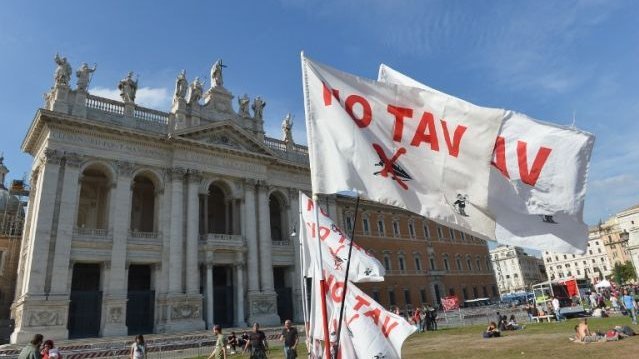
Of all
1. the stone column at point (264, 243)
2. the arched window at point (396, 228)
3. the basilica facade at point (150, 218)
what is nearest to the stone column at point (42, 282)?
the basilica facade at point (150, 218)

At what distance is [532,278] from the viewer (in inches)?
4712

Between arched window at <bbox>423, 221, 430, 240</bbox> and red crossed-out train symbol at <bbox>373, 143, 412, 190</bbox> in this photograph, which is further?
arched window at <bbox>423, 221, 430, 240</bbox>

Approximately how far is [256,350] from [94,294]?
17.2 metres

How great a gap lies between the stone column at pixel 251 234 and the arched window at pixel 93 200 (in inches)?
371

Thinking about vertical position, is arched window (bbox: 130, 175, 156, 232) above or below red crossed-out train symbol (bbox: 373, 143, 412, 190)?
above

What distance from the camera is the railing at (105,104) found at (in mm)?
28281

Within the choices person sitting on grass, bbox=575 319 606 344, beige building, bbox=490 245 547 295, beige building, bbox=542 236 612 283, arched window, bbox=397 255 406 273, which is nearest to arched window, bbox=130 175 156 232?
arched window, bbox=397 255 406 273

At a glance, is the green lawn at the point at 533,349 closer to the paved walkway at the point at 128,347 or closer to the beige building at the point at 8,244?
the paved walkway at the point at 128,347

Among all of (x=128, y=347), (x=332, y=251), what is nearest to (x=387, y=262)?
(x=128, y=347)

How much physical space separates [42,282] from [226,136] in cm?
1493

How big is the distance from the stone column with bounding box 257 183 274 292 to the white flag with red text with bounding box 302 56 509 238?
28108mm

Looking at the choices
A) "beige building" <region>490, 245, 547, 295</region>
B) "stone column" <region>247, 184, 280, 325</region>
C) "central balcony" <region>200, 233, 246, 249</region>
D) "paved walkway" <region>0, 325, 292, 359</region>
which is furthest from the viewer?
"beige building" <region>490, 245, 547, 295</region>

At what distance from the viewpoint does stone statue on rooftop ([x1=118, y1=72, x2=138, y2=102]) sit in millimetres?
30062

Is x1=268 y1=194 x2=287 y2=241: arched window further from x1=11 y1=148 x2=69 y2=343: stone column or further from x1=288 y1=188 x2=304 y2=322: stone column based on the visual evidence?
x1=11 y1=148 x2=69 y2=343: stone column
